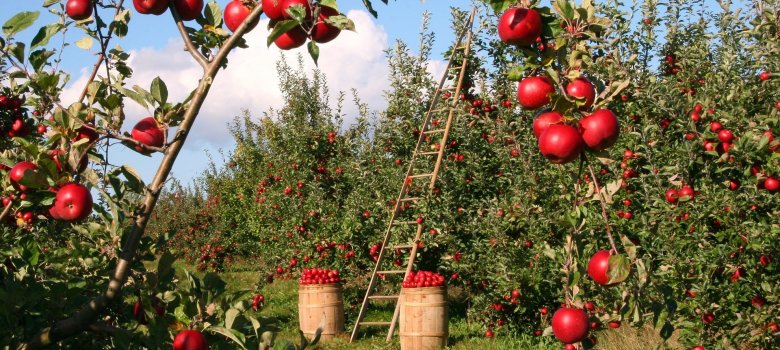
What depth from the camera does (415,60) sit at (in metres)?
8.41

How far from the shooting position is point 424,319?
268 inches

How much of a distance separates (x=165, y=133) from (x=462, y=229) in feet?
21.4

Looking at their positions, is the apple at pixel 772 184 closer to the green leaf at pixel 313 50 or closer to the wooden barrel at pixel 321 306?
the green leaf at pixel 313 50

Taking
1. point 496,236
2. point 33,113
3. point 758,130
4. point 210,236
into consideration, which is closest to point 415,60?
point 496,236

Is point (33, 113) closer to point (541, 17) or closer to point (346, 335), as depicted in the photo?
point (541, 17)

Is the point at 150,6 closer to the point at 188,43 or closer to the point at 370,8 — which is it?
the point at 188,43

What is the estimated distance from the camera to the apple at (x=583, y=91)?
4.37 feet

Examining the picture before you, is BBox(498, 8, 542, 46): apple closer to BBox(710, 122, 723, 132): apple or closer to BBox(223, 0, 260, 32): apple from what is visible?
BBox(223, 0, 260, 32): apple

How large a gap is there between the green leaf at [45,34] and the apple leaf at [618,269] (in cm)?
112

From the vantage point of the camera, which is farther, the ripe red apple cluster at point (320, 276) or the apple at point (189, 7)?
Answer: the ripe red apple cluster at point (320, 276)

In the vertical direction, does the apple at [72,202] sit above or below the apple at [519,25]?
below

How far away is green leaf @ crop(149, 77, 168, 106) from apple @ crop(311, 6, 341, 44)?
0.90 ft

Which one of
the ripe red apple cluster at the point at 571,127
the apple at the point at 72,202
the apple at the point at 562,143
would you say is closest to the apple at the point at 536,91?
the ripe red apple cluster at the point at 571,127

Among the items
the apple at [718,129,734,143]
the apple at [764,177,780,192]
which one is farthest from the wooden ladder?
the apple at [764,177,780,192]
